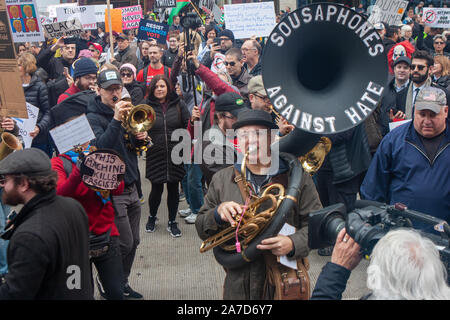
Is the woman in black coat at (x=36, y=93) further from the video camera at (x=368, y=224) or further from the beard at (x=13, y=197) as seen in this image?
the video camera at (x=368, y=224)

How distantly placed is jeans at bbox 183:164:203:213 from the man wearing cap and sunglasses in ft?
9.49

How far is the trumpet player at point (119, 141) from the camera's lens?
13.8 ft

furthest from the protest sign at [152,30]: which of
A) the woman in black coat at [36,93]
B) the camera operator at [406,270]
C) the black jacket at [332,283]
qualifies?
the camera operator at [406,270]

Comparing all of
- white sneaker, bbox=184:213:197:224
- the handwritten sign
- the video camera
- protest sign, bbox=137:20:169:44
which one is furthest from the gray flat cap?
protest sign, bbox=137:20:169:44

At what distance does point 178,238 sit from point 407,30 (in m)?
8.40

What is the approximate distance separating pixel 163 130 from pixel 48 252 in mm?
3448

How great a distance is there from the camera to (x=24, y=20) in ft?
18.9

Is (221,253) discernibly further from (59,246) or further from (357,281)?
(357,281)

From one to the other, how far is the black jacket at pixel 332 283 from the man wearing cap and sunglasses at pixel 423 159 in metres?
1.78

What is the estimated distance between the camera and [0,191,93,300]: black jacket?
2543 mm

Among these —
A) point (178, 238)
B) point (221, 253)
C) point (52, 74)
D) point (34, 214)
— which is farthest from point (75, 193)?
point (52, 74)

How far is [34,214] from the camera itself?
266 cm

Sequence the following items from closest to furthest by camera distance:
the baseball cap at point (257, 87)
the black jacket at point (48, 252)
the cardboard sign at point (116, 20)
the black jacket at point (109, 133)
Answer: the black jacket at point (48, 252), the black jacket at point (109, 133), the baseball cap at point (257, 87), the cardboard sign at point (116, 20)

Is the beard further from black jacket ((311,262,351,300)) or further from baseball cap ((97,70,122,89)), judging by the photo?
baseball cap ((97,70,122,89))
